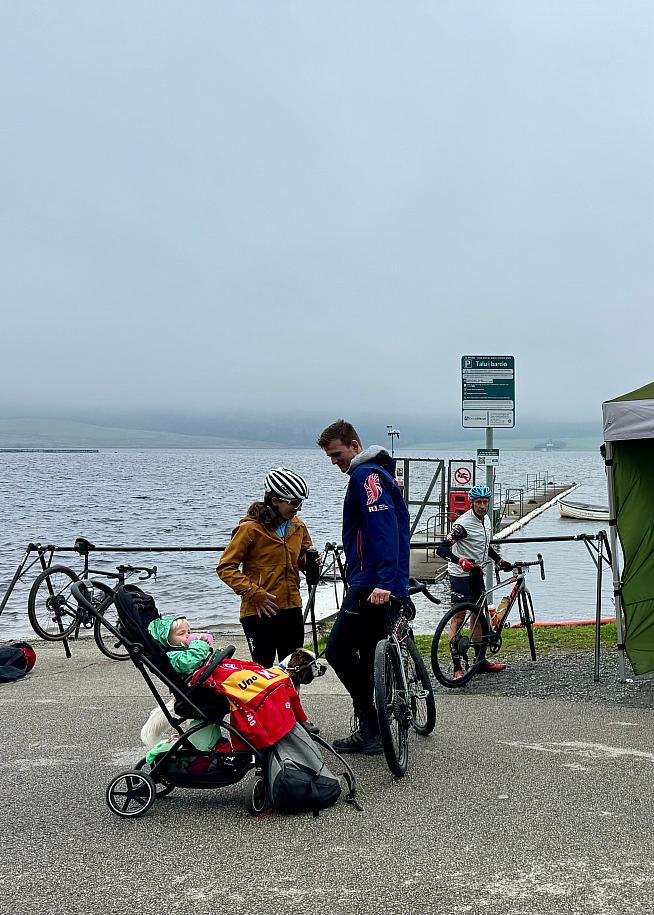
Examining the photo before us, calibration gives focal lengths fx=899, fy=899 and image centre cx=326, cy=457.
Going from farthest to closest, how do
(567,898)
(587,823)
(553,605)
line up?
1. (553,605)
2. (587,823)
3. (567,898)

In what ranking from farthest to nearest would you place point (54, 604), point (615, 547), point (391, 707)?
point (54, 604) < point (615, 547) < point (391, 707)

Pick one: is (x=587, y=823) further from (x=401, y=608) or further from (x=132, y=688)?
(x=132, y=688)

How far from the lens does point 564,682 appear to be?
8.12m

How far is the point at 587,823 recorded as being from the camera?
463cm

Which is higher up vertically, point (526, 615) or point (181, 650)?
point (181, 650)

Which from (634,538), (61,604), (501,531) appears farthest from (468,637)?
(501,531)

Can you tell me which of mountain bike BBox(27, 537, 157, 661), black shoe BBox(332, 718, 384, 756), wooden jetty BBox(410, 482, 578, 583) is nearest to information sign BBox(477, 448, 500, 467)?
wooden jetty BBox(410, 482, 578, 583)

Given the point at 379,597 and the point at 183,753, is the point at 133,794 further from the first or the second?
the point at 379,597

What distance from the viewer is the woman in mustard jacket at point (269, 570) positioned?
20.5ft

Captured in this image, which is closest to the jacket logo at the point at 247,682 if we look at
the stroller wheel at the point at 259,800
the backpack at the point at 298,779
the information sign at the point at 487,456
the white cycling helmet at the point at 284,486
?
the backpack at the point at 298,779

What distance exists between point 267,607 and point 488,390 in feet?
23.0

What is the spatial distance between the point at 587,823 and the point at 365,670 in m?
1.74

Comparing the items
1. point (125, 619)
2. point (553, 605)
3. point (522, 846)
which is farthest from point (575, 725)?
point (553, 605)

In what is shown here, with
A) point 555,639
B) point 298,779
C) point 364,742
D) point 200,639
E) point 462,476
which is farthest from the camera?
point 462,476
